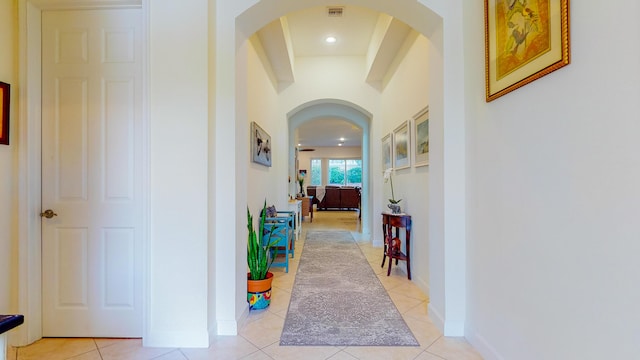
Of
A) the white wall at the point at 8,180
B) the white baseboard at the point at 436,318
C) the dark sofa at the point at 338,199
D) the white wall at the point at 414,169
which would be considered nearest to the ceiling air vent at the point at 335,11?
the white wall at the point at 414,169

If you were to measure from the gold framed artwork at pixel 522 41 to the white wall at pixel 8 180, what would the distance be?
297cm

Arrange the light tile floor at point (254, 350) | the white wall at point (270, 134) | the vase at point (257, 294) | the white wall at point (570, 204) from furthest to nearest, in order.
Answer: the white wall at point (270, 134) → the vase at point (257, 294) → the light tile floor at point (254, 350) → the white wall at point (570, 204)

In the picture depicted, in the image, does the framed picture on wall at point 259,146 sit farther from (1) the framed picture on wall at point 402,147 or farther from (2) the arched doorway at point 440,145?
(1) the framed picture on wall at point 402,147

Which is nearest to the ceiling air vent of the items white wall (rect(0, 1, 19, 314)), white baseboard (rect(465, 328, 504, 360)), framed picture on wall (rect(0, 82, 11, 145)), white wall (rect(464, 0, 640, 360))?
white wall (rect(464, 0, 640, 360))

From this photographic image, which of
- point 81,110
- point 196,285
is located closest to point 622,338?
point 196,285

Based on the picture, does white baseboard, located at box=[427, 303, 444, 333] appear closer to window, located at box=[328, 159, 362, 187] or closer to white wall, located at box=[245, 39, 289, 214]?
white wall, located at box=[245, 39, 289, 214]

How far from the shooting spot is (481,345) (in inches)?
71.4

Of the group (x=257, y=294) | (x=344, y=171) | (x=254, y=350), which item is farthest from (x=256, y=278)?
(x=344, y=171)

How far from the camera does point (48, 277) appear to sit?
205 centimetres

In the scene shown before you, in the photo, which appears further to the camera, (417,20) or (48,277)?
(417,20)

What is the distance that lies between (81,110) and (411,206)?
3.03m

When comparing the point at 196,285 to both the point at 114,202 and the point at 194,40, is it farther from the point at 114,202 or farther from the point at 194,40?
the point at 194,40

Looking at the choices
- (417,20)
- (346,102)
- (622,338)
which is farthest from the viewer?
(346,102)

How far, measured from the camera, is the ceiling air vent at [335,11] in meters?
3.42
